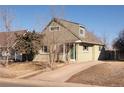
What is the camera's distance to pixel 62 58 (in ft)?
113

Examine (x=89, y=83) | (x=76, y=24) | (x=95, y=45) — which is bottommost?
(x=89, y=83)

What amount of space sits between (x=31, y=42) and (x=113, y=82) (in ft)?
54.0

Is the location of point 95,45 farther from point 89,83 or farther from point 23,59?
point 89,83

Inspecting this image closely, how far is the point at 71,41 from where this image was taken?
3431 cm

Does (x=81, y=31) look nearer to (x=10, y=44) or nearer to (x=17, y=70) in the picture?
(x=10, y=44)

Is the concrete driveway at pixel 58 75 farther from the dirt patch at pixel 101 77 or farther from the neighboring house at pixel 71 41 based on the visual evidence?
the neighboring house at pixel 71 41

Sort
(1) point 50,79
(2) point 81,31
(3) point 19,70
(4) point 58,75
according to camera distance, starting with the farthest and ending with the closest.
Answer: (2) point 81,31
(3) point 19,70
(4) point 58,75
(1) point 50,79

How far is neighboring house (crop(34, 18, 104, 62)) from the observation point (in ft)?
112

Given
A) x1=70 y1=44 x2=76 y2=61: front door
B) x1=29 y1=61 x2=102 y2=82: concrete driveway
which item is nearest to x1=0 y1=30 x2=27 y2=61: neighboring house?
x1=70 y1=44 x2=76 y2=61: front door

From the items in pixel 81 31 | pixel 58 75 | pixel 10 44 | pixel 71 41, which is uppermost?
pixel 81 31

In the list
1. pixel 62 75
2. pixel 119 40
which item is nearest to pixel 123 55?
pixel 119 40

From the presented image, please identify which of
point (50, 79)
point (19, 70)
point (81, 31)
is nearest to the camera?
point (50, 79)

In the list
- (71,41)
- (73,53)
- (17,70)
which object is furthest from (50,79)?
(71,41)

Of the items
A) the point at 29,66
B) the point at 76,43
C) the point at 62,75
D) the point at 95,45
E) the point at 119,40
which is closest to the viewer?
the point at 62,75
